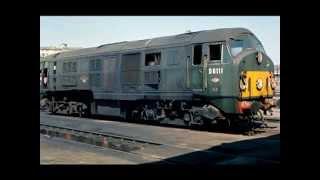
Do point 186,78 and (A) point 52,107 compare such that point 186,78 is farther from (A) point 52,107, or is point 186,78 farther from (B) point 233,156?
(A) point 52,107

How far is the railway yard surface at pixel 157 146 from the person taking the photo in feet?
36.7

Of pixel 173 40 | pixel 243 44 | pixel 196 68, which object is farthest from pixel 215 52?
pixel 173 40

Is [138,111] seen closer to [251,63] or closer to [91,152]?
[251,63]

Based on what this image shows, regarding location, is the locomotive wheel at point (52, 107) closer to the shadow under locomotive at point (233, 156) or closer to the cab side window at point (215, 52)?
the cab side window at point (215, 52)

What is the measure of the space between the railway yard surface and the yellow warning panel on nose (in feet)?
4.90

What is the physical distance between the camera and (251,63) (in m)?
16.9

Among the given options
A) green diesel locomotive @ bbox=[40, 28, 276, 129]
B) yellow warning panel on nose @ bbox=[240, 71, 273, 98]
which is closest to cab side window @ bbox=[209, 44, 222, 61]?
green diesel locomotive @ bbox=[40, 28, 276, 129]

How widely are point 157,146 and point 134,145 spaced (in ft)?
2.71

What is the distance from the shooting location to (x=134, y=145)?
13.9 metres

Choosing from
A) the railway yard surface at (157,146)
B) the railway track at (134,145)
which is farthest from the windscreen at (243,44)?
the railway track at (134,145)

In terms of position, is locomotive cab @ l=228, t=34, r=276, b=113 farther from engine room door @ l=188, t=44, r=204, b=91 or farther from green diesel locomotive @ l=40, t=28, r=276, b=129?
engine room door @ l=188, t=44, r=204, b=91
